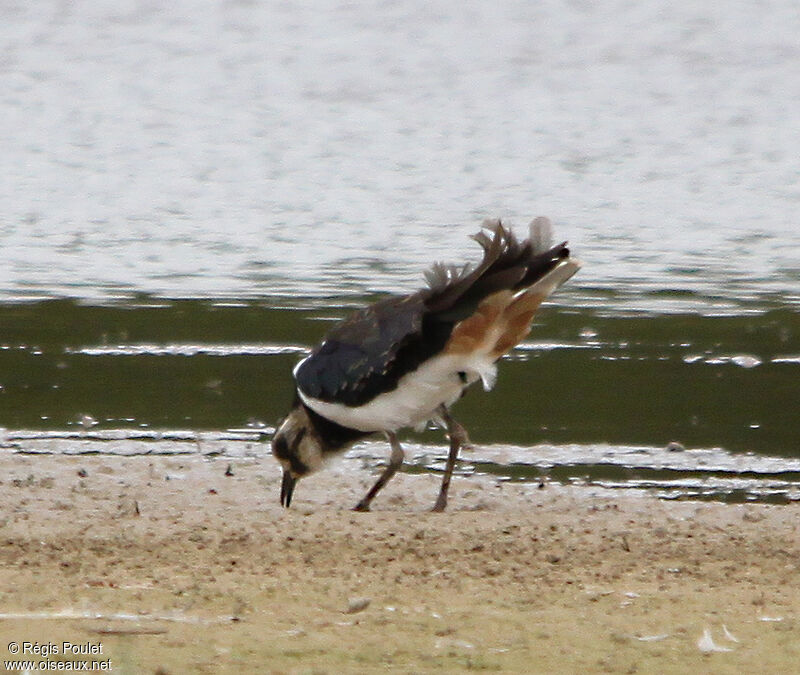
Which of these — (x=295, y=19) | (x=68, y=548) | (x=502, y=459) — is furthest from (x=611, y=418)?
(x=295, y=19)

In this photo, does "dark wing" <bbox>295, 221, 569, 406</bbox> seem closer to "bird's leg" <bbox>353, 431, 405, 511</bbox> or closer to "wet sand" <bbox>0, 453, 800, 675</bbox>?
"bird's leg" <bbox>353, 431, 405, 511</bbox>

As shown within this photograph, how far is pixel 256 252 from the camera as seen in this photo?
13.4 m

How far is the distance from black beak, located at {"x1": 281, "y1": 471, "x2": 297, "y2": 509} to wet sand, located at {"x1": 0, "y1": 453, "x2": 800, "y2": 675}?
50 mm

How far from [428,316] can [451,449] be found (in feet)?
2.75

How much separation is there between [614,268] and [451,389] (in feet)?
18.6

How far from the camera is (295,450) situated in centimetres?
758

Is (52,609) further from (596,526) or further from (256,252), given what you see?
(256,252)

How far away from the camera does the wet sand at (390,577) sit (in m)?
4.89

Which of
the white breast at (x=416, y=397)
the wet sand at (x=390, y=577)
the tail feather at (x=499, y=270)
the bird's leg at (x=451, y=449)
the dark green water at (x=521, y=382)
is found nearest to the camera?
the wet sand at (x=390, y=577)

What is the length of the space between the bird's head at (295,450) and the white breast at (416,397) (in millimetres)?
149

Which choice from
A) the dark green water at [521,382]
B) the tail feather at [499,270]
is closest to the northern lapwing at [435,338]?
the tail feather at [499,270]

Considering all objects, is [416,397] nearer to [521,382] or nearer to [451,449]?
[451,449]
